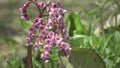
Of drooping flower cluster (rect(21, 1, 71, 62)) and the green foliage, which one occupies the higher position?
drooping flower cluster (rect(21, 1, 71, 62))

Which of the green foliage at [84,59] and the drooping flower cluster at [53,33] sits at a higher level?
the drooping flower cluster at [53,33]

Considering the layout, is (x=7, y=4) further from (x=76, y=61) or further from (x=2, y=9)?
(x=76, y=61)

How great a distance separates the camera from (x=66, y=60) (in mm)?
1748

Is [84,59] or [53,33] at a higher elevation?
[53,33]

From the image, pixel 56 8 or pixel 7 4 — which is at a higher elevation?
pixel 56 8

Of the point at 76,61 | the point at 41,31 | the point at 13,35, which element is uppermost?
the point at 41,31

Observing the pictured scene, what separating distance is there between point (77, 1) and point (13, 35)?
1.31 metres

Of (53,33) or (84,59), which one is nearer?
(53,33)

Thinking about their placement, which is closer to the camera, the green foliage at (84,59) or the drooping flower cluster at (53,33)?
the drooping flower cluster at (53,33)

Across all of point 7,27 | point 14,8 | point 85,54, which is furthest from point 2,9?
point 85,54

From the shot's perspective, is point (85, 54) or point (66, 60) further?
point (85, 54)

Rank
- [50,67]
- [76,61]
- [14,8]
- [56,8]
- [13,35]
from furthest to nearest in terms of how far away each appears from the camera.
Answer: [14,8], [13,35], [50,67], [76,61], [56,8]

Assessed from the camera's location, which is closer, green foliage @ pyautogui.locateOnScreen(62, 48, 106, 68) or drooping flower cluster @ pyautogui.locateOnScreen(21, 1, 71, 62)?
drooping flower cluster @ pyautogui.locateOnScreen(21, 1, 71, 62)

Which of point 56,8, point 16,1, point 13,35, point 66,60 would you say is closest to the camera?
point 56,8
